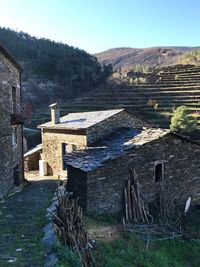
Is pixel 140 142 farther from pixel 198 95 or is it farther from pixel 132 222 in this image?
pixel 198 95

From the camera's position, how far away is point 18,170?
660 inches

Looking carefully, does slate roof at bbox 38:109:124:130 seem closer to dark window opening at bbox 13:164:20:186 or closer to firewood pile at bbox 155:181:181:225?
dark window opening at bbox 13:164:20:186

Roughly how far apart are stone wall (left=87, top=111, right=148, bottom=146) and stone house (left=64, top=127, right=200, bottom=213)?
0.51 metres

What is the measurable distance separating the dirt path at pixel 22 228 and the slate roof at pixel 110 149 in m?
1.68

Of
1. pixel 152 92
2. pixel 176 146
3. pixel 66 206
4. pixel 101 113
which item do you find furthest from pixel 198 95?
pixel 66 206

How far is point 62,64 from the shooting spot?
221 ft

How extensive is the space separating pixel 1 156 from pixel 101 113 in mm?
7160

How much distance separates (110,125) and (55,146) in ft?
14.9

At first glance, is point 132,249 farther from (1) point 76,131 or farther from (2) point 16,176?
(1) point 76,131

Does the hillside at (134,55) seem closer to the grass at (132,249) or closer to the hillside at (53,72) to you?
the hillside at (53,72)

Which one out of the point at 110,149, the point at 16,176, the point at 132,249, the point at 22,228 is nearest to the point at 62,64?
the point at 16,176

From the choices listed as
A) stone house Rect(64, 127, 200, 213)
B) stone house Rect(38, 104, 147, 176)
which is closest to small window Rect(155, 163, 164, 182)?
stone house Rect(64, 127, 200, 213)

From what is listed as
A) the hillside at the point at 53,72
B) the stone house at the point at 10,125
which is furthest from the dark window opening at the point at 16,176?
the hillside at the point at 53,72

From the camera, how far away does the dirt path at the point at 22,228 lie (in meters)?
7.44
